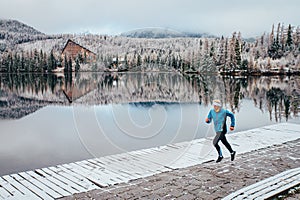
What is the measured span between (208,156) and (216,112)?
183 cm

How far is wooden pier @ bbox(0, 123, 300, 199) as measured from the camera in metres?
5.65

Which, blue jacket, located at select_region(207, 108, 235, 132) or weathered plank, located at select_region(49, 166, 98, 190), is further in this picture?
blue jacket, located at select_region(207, 108, 235, 132)

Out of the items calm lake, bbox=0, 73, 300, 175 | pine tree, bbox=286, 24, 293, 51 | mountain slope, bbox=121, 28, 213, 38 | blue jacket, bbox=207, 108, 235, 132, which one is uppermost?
pine tree, bbox=286, 24, 293, 51

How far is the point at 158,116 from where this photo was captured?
7.31 m

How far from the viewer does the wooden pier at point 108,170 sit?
565 centimetres

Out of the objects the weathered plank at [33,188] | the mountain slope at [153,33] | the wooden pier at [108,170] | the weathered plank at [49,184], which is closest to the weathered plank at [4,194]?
the wooden pier at [108,170]

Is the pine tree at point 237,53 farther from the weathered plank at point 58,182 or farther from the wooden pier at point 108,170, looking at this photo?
the weathered plank at point 58,182

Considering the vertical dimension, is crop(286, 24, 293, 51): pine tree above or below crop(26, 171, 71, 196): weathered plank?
above

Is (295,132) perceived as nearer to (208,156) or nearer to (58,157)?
(208,156)

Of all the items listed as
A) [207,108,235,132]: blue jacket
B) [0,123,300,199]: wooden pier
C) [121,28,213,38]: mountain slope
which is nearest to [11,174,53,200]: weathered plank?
[0,123,300,199]: wooden pier

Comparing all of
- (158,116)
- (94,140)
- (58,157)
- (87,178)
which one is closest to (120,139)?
(94,140)

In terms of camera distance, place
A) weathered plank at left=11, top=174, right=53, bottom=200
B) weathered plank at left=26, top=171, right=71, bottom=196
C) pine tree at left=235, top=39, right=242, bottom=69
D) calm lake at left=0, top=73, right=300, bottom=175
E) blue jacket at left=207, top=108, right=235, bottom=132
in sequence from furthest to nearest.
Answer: pine tree at left=235, top=39, right=242, bottom=69 < calm lake at left=0, top=73, right=300, bottom=175 < blue jacket at left=207, top=108, right=235, bottom=132 < weathered plank at left=26, top=171, right=71, bottom=196 < weathered plank at left=11, top=174, right=53, bottom=200

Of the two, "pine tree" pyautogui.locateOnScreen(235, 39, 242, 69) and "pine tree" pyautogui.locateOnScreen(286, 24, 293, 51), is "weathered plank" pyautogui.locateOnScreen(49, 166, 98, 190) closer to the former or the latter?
"pine tree" pyautogui.locateOnScreen(235, 39, 242, 69)

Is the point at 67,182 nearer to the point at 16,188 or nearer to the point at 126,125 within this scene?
the point at 16,188
